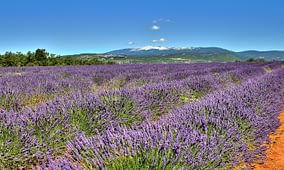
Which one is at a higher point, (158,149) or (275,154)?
(158,149)

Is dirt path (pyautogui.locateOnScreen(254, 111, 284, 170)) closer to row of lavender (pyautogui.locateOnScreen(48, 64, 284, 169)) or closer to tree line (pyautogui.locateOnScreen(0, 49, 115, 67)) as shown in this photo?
row of lavender (pyautogui.locateOnScreen(48, 64, 284, 169))

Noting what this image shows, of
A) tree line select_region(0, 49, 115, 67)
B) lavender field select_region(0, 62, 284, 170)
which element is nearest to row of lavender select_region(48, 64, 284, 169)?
lavender field select_region(0, 62, 284, 170)

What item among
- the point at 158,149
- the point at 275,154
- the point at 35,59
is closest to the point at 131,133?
the point at 158,149

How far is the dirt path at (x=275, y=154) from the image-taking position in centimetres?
312

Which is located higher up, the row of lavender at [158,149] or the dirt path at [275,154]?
the row of lavender at [158,149]

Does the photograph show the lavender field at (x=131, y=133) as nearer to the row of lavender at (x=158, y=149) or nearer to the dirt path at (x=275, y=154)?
Answer: the row of lavender at (x=158, y=149)

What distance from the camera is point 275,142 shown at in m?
3.98

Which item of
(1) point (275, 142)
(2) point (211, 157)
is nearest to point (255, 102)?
(1) point (275, 142)

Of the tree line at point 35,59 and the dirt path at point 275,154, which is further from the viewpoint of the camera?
→ the tree line at point 35,59

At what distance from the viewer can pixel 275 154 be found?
11.6 ft

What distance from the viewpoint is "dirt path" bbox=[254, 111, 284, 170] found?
312 cm

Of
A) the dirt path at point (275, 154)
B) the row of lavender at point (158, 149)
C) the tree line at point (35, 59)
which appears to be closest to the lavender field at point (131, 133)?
the row of lavender at point (158, 149)

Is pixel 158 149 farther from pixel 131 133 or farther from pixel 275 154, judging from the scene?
pixel 275 154

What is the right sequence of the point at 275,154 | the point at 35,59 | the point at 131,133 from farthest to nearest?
1. the point at 35,59
2. the point at 275,154
3. the point at 131,133
